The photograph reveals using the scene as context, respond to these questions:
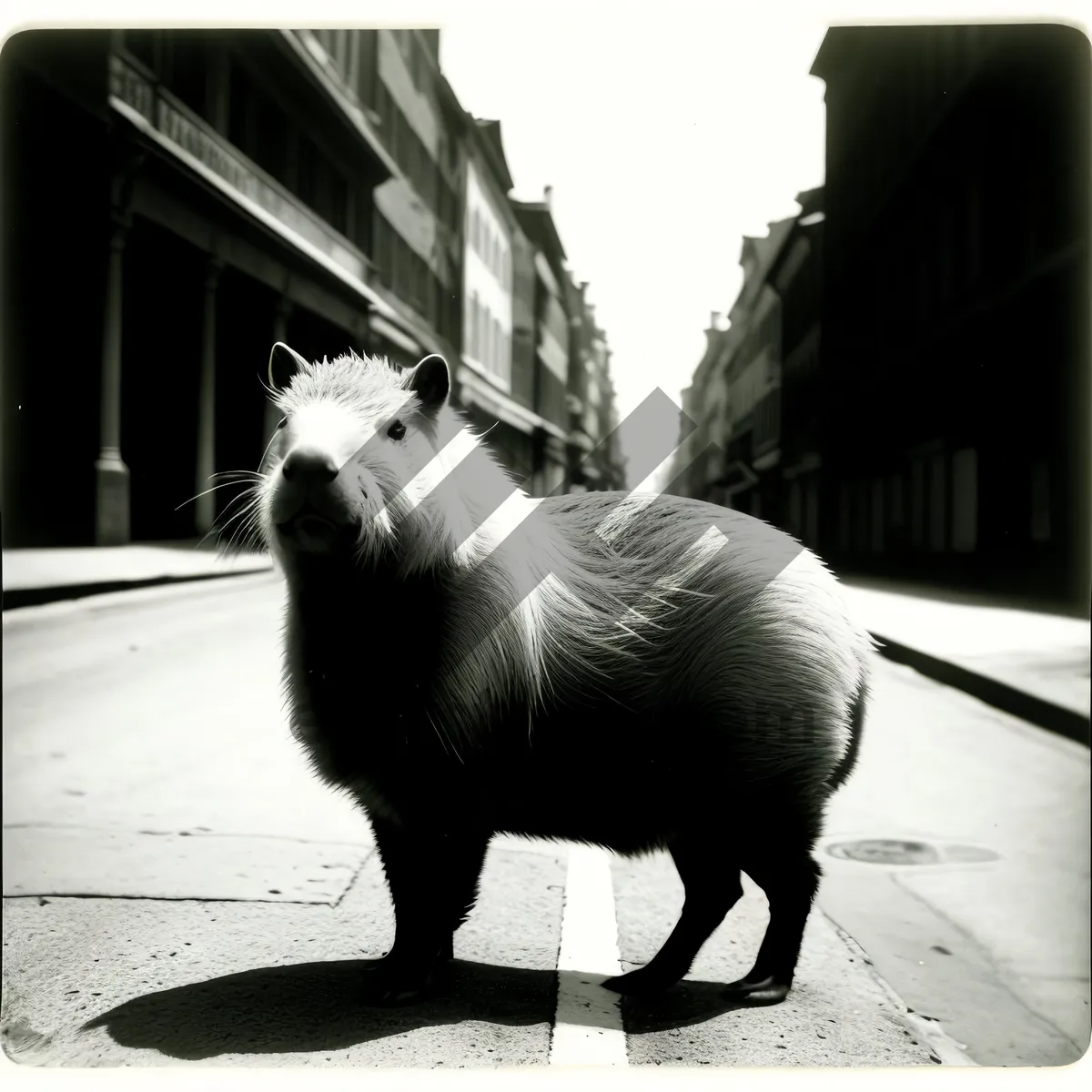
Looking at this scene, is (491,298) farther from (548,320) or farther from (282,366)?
(282,366)

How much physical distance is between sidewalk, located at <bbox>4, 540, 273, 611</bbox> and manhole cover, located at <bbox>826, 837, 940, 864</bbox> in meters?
1.65

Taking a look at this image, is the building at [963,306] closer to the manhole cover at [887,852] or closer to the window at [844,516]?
the window at [844,516]

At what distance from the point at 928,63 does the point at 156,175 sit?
1.89m

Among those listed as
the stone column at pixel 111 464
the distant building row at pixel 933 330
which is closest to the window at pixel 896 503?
the distant building row at pixel 933 330

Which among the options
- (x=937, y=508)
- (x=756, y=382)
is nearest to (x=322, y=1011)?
(x=756, y=382)

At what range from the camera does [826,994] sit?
7.07 feet

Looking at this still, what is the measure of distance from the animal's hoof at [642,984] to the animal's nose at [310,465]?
3.84ft

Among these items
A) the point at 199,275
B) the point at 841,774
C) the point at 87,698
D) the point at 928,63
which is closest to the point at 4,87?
the point at 199,275

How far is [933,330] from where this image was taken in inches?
105

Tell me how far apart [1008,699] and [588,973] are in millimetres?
1637

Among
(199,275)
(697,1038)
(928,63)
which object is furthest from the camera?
(199,275)

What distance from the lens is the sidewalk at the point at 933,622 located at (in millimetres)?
2426

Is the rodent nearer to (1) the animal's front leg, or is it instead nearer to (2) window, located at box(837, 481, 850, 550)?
(1) the animal's front leg

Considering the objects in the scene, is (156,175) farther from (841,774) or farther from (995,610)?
(995,610)
